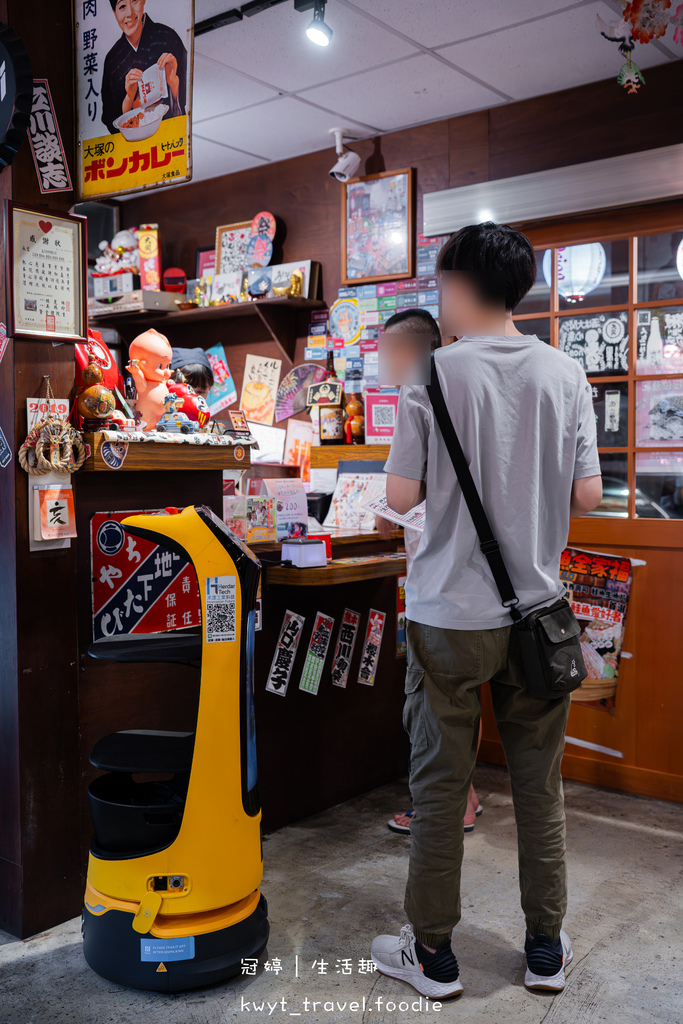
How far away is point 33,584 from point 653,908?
1918 millimetres

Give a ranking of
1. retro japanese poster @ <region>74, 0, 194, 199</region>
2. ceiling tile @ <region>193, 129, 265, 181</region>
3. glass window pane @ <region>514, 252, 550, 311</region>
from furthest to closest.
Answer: ceiling tile @ <region>193, 129, 265, 181</region> < glass window pane @ <region>514, 252, 550, 311</region> < retro japanese poster @ <region>74, 0, 194, 199</region>

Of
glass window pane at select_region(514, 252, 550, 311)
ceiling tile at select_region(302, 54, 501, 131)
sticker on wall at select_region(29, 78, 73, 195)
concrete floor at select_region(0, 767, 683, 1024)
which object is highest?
ceiling tile at select_region(302, 54, 501, 131)

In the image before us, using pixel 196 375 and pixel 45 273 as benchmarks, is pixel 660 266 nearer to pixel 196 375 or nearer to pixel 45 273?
pixel 196 375

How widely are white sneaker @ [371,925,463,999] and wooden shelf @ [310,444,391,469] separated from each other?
208cm

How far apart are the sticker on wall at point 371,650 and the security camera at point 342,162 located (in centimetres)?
215

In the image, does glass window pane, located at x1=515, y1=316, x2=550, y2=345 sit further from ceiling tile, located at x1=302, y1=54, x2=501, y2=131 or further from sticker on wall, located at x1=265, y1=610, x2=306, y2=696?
sticker on wall, located at x1=265, y1=610, x2=306, y2=696

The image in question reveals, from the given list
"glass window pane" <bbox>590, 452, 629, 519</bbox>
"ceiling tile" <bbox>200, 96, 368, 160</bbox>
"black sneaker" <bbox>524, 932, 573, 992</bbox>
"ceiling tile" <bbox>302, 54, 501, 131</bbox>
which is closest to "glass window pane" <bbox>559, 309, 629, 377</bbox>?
"glass window pane" <bbox>590, 452, 629, 519</bbox>

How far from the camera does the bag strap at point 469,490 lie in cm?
185

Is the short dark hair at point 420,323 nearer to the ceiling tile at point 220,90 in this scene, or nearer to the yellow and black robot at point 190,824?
the yellow and black robot at point 190,824

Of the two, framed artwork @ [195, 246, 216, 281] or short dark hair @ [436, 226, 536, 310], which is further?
framed artwork @ [195, 246, 216, 281]

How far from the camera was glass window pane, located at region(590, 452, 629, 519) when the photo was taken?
135 inches

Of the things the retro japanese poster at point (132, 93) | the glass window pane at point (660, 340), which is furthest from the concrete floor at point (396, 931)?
the retro japanese poster at point (132, 93)

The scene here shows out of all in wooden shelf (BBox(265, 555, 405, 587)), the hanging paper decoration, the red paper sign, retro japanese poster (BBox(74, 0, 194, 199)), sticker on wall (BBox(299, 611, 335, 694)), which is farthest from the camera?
the hanging paper decoration

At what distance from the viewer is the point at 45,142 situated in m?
2.25
